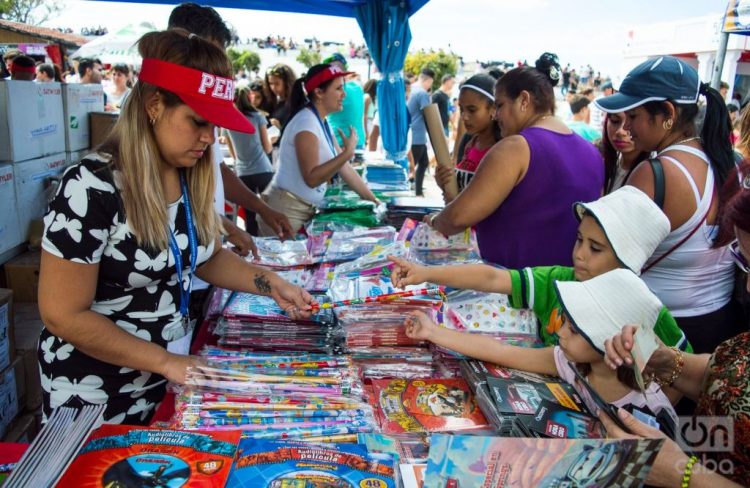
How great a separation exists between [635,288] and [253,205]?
80.4 inches

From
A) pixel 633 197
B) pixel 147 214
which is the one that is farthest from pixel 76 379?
pixel 633 197

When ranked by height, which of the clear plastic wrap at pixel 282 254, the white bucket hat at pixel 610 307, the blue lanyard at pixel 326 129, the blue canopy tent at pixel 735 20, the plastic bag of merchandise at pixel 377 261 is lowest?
the clear plastic wrap at pixel 282 254

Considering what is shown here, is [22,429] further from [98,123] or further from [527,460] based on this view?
[527,460]

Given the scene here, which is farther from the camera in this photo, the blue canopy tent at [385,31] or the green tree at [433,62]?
the green tree at [433,62]

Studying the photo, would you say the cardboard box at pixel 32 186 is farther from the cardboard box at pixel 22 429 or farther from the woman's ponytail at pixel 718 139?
the woman's ponytail at pixel 718 139

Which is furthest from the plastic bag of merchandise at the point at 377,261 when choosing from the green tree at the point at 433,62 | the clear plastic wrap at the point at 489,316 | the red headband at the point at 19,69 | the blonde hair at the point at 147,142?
the green tree at the point at 433,62

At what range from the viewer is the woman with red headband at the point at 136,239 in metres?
1.26

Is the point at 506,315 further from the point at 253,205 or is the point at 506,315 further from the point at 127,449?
the point at 253,205

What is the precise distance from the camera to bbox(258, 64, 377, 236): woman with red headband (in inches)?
127

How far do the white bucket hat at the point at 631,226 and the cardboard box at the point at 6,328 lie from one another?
97.0 inches

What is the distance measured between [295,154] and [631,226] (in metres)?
2.25

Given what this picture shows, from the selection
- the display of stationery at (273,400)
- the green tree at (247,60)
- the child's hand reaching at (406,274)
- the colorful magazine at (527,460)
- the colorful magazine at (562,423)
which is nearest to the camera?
the colorful magazine at (527,460)

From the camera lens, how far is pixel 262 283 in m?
1.72

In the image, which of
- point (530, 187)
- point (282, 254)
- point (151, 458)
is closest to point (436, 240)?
point (530, 187)
